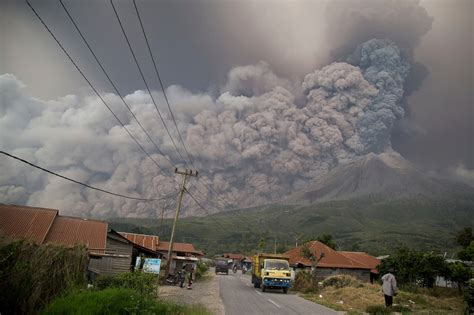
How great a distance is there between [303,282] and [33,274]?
28857 millimetres

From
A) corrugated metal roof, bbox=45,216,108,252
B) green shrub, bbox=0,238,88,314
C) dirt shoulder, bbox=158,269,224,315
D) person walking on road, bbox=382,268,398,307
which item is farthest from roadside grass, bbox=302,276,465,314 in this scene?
corrugated metal roof, bbox=45,216,108,252

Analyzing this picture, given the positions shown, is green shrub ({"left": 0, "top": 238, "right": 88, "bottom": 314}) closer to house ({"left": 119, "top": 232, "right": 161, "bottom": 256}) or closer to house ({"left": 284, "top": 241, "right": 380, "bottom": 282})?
house ({"left": 284, "top": 241, "right": 380, "bottom": 282})

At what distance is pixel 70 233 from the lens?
28375mm

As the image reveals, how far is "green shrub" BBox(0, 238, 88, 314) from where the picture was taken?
1009cm

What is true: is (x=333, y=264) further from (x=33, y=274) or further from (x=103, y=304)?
(x=103, y=304)

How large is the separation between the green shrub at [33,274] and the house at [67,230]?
1400cm

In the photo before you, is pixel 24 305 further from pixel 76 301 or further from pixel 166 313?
pixel 166 313

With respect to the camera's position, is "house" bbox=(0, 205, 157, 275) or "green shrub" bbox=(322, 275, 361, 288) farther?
"green shrub" bbox=(322, 275, 361, 288)

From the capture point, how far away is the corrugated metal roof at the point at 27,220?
25781mm

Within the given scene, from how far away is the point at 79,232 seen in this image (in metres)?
28.9

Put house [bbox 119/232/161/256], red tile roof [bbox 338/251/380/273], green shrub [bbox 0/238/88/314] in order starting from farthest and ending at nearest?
red tile roof [bbox 338/251/380/273] → house [bbox 119/232/161/256] → green shrub [bbox 0/238/88/314]

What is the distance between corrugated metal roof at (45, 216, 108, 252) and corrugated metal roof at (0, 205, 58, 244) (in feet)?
1.98

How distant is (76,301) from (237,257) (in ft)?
374

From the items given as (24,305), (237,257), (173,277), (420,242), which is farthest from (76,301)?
(420,242)
